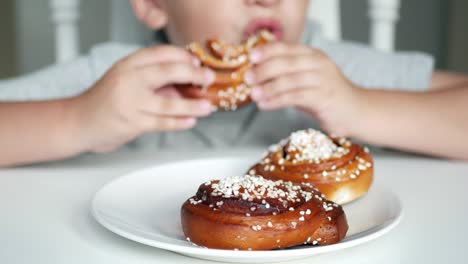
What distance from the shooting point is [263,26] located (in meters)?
1.14

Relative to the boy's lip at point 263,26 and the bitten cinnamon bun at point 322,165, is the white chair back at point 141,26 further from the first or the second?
the bitten cinnamon bun at point 322,165

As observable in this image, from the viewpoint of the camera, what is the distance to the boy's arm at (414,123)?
3.44ft

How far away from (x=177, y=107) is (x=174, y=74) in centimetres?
5

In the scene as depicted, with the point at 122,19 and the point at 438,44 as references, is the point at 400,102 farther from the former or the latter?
the point at 438,44

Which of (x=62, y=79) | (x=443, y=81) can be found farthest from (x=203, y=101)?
(x=443, y=81)

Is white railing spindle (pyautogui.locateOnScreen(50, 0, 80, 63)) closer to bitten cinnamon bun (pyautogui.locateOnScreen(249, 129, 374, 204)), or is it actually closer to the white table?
the white table

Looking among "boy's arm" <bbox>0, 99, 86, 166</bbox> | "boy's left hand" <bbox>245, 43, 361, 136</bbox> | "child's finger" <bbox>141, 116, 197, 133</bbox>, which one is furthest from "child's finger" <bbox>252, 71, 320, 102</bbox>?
"boy's arm" <bbox>0, 99, 86, 166</bbox>

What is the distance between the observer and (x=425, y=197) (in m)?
0.75

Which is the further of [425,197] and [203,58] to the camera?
[203,58]

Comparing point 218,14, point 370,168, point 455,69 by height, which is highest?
point 218,14

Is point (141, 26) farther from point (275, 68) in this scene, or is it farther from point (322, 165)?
point (322, 165)

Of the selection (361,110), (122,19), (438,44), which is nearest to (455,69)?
(438,44)

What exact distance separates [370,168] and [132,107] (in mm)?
403

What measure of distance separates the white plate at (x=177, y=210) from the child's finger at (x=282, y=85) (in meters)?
0.15
